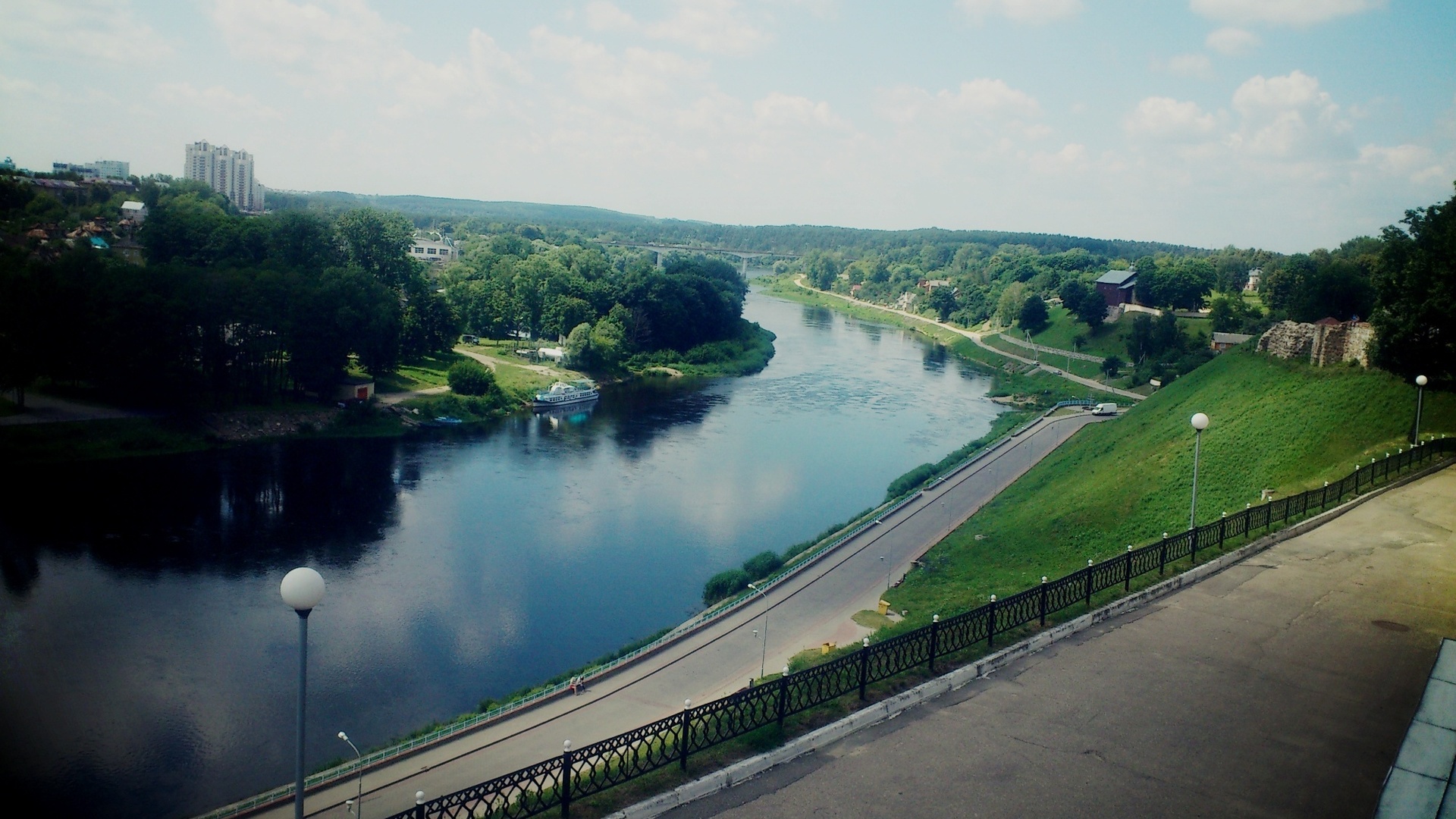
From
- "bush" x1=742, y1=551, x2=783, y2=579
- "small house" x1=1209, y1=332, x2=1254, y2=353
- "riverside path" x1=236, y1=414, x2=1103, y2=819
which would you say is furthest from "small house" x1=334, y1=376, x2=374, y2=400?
"small house" x1=1209, y1=332, x2=1254, y2=353

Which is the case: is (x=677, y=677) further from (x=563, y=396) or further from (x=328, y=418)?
(x=563, y=396)

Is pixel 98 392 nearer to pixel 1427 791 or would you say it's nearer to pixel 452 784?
pixel 452 784

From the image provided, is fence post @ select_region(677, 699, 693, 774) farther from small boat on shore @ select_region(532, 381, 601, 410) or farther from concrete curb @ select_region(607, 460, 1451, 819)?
small boat on shore @ select_region(532, 381, 601, 410)

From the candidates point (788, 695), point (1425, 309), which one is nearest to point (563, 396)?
point (1425, 309)

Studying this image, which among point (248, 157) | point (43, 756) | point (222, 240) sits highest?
point (248, 157)

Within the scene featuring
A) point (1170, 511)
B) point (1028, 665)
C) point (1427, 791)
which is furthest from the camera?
point (1170, 511)

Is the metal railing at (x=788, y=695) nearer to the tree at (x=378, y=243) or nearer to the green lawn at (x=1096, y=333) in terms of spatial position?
the green lawn at (x=1096, y=333)

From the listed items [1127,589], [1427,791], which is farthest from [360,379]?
[1427,791]
